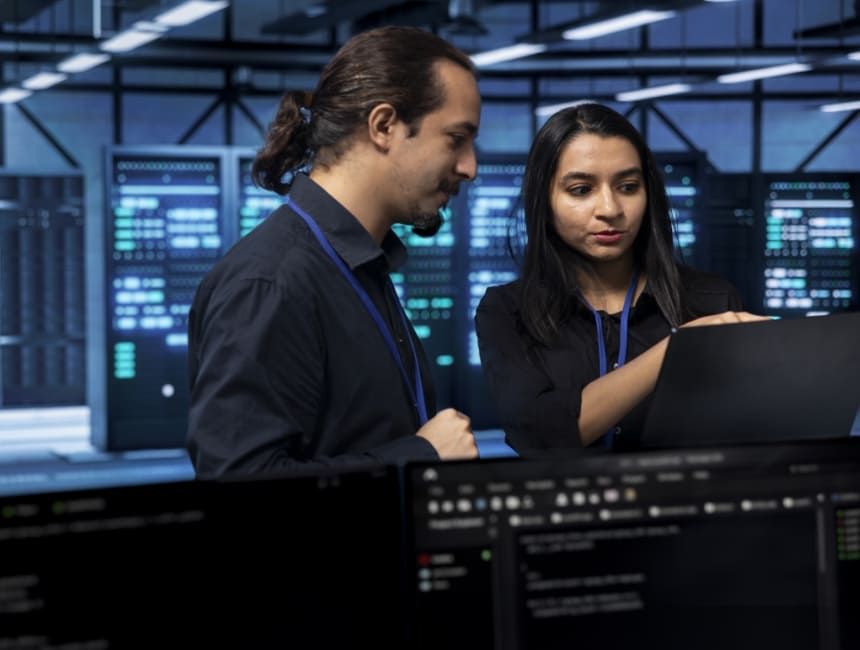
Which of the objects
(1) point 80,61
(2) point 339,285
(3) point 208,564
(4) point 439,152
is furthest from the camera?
(1) point 80,61

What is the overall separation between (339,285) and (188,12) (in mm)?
4292

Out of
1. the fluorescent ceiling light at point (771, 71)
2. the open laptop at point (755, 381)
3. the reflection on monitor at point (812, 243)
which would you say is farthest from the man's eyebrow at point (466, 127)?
the reflection on monitor at point (812, 243)

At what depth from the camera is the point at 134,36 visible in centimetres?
667

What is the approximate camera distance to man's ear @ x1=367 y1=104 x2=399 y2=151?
1.81 m

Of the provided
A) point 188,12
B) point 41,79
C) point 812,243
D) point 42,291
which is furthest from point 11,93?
point 812,243

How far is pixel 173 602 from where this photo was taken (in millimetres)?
948

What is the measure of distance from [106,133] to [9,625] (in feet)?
41.7

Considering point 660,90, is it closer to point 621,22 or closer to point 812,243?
point 812,243

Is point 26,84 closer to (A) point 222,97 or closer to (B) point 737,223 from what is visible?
(A) point 222,97

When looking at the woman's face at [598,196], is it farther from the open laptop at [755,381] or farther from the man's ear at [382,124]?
the open laptop at [755,381]

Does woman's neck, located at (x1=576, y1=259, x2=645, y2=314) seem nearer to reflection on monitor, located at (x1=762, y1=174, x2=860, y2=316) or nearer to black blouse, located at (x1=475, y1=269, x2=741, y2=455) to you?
black blouse, located at (x1=475, y1=269, x2=741, y2=455)

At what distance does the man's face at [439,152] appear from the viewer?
6.02 feet

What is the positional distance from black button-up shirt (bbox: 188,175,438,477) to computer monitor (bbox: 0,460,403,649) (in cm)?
50

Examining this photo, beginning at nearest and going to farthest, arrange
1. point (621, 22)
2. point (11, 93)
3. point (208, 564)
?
1. point (208, 564)
2. point (621, 22)
3. point (11, 93)
